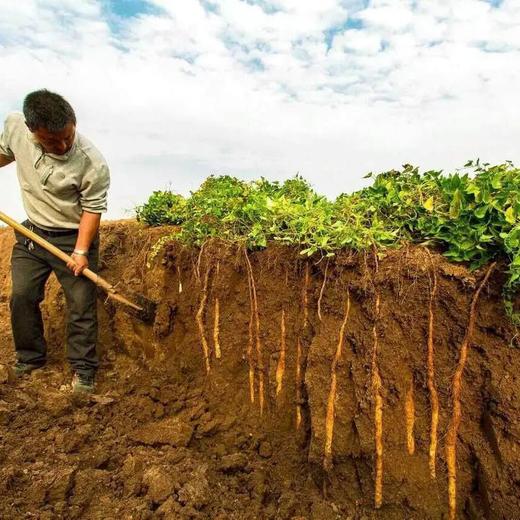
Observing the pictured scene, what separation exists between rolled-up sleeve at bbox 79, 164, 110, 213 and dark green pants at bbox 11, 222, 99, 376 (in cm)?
41

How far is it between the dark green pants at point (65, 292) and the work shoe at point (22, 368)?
0.91 feet

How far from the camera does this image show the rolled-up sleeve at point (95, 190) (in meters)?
4.20

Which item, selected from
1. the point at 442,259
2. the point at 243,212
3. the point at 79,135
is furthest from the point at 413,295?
the point at 79,135

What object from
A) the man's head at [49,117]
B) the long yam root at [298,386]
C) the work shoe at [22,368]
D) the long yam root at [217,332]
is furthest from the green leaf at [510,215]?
the work shoe at [22,368]

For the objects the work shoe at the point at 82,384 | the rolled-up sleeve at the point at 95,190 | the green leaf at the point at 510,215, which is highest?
the rolled-up sleeve at the point at 95,190

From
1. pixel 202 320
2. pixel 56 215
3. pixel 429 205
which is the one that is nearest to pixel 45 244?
pixel 56 215

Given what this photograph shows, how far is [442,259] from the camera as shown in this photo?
124 inches

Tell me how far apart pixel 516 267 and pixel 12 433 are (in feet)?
12.0

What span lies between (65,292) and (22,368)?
3.04 feet

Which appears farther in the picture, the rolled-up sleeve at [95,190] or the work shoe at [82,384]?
the work shoe at [82,384]

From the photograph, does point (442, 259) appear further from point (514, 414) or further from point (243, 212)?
point (243, 212)

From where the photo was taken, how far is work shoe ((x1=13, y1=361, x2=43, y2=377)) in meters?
4.70

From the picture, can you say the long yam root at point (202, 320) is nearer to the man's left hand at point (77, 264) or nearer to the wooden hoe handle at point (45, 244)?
the wooden hoe handle at point (45, 244)

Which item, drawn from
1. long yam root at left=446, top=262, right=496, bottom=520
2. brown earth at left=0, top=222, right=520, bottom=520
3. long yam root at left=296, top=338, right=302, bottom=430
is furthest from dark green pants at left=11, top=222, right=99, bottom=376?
long yam root at left=446, top=262, right=496, bottom=520
